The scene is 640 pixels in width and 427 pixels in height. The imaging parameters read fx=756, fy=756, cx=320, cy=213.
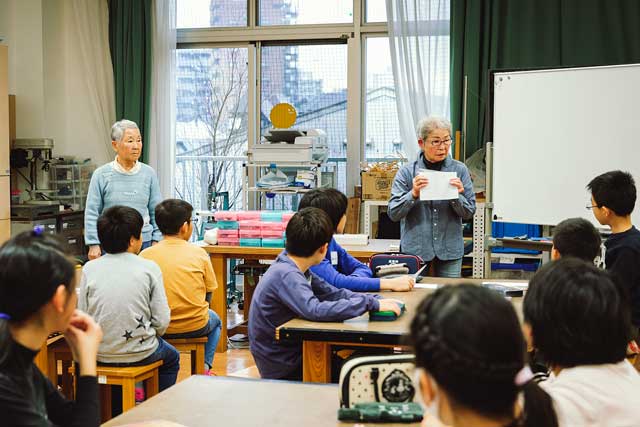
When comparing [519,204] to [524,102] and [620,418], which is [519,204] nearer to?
[524,102]

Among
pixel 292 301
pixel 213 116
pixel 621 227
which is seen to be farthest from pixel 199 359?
pixel 213 116

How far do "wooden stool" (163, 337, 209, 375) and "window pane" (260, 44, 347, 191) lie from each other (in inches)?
127

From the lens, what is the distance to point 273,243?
4.86 metres

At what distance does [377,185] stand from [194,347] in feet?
8.72

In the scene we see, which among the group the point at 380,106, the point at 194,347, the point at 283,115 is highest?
the point at 380,106

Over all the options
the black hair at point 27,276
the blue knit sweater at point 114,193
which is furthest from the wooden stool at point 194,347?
the black hair at point 27,276

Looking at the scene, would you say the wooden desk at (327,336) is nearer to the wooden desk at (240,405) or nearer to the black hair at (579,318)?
the wooden desk at (240,405)

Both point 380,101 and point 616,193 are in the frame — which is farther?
point 380,101

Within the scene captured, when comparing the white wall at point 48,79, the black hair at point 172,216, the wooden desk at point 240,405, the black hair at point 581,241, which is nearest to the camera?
the wooden desk at point 240,405

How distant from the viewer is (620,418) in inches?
57.0

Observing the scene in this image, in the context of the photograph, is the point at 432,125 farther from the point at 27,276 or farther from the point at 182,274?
the point at 27,276

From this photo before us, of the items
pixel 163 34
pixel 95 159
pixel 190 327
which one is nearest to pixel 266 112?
pixel 163 34

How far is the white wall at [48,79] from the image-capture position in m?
6.33

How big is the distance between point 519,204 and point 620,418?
3301mm
